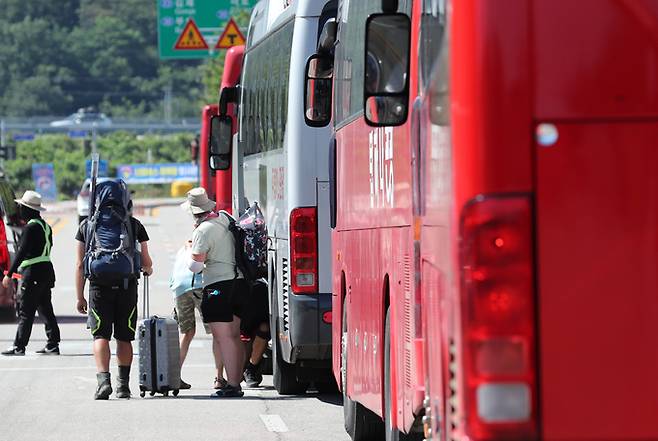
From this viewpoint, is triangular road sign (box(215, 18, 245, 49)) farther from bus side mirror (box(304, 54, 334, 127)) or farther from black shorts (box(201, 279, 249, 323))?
bus side mirror (box(304, 54, 334, 127))

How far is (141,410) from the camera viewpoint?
13.3 meters

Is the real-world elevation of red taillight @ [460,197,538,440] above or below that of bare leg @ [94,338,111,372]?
above

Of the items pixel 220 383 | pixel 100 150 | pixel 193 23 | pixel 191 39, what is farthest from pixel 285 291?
pixel 100 150

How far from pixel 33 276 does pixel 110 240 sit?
15.5 ft

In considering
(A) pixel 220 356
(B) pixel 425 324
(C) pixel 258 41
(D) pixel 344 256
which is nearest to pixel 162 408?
(A) pixel 220 356

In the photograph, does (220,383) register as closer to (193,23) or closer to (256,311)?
(256,311)

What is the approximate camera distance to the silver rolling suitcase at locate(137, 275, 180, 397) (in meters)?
14.1

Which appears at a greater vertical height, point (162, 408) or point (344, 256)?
point (344, 256)

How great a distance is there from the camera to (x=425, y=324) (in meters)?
6.78

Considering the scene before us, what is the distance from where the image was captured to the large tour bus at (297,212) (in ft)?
43.0

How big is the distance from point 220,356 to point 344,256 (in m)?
3.92

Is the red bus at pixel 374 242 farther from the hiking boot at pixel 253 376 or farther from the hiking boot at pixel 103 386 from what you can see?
the hiking boot at pixel 253 376

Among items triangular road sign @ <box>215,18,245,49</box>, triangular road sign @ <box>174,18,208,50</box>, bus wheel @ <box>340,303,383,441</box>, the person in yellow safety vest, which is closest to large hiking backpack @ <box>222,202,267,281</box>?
bus wheel @ <box>340,303,383,441</box>

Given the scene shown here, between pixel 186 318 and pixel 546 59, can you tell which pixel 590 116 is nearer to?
pixel 546 59
